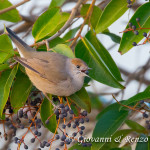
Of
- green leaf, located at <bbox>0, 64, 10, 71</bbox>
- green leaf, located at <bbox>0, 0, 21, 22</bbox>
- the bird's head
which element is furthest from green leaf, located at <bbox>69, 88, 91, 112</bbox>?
green leaf, located at <bbox>0, 0, 21, 22</bbox>

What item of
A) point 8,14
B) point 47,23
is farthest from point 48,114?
point 8,14

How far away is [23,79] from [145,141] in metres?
1.36

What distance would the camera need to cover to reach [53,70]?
2928mm

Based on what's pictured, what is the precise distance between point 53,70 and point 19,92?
0.43 m

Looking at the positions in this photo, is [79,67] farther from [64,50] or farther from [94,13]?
[94,13]

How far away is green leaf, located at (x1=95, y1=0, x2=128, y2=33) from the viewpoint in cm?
285

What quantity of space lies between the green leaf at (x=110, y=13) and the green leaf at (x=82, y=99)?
0.64 meters

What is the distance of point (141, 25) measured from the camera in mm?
2773

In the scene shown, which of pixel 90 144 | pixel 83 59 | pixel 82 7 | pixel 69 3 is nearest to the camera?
pixel 90 144

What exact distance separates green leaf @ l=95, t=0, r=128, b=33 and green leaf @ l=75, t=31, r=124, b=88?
0.51ft

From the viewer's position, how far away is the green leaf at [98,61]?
8.55 ft

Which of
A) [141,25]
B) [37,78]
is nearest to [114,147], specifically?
[37,78]

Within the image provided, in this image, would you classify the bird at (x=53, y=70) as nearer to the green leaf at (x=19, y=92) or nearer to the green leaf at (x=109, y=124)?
the green leaf at (x=19, y=92)

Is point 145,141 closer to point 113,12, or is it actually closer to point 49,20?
point 113,12
